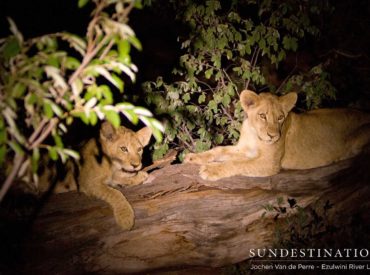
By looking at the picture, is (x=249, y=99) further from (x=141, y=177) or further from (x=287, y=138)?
(x=141, y=177)

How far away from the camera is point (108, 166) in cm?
466

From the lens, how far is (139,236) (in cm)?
429

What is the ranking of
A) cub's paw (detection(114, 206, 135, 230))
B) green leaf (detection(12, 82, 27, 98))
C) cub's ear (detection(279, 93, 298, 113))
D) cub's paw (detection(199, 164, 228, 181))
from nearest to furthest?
1. green leaf (detection(12, 82, 27, 98))
2. cub's paw (detection(114, 206, 135, 230))
3. cub's paw (detection(199, 164, 228, 181))
4. cub's ear (detection(279, 93, 298, 113))

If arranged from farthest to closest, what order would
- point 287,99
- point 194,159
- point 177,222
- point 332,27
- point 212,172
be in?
point 332,27 → point 194,159 → point 287,99 → point 212,172 → point 177,222

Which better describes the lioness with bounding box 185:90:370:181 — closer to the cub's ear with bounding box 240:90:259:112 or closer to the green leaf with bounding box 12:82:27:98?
the cub's ear with bounding box 240:90:259:112

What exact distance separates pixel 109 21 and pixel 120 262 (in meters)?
3.07

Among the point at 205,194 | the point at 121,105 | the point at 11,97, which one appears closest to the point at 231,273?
the point at 205,194

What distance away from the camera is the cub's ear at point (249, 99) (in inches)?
189

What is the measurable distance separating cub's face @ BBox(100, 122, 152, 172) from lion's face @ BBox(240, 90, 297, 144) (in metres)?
1.48

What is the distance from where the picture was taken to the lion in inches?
176

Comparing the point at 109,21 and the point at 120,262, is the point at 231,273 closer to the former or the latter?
the point at 120,262

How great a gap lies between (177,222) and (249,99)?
Answer: 1.80 meters

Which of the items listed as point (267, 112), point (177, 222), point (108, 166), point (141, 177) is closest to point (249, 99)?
point (267, 112)

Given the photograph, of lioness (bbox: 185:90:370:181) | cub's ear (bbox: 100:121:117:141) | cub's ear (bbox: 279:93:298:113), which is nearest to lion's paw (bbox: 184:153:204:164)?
lioness (bbox: 185:90:370:181)
